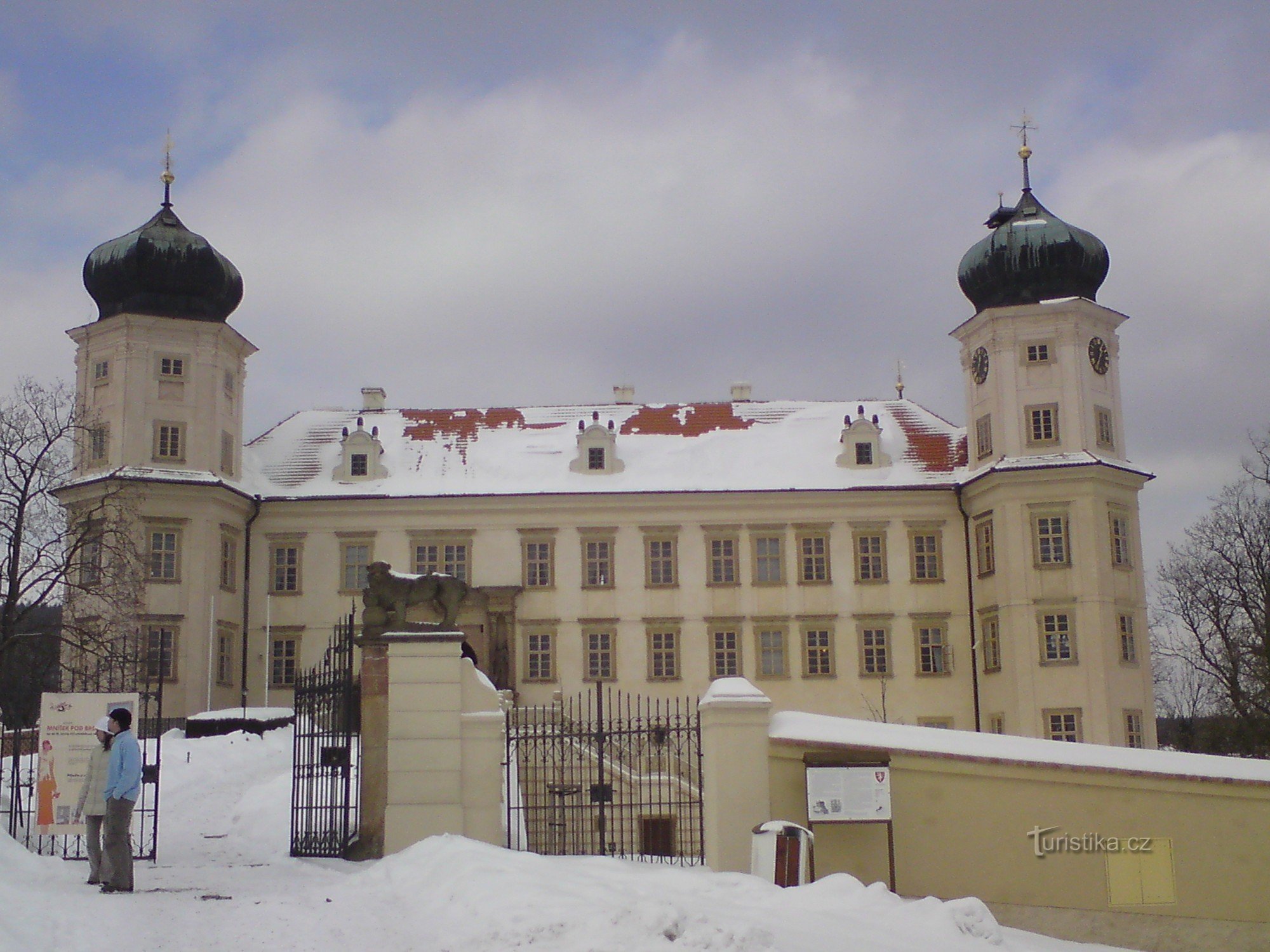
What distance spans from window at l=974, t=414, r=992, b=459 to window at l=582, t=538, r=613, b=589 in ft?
34.1

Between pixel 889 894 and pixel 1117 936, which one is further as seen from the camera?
pixel 1117 936

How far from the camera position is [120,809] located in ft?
43.3

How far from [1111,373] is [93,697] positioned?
30585 millimetres

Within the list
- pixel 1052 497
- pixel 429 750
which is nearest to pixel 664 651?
pixel 1052 497

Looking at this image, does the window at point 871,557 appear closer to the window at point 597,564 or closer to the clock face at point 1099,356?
the window at point 597,564

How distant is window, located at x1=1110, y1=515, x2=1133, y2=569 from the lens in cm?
3825

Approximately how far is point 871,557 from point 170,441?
1905cm

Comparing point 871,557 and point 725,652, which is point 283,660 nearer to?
point 725,652

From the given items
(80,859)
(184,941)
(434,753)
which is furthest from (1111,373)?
(184,941)

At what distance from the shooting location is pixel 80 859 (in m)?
16.2

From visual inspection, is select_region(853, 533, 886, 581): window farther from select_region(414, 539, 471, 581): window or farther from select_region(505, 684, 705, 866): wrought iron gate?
select_region(414, 539, 471, 581): window

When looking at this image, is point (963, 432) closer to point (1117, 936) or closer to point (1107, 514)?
point (1107, 514)

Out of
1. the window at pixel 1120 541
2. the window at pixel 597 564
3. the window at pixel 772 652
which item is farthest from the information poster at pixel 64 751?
the window at pixel 1120 541

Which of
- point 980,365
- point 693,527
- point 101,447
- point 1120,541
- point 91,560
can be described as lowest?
point 91,560
